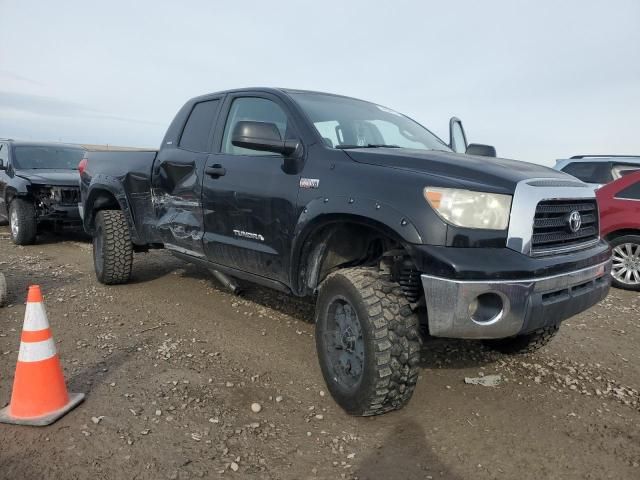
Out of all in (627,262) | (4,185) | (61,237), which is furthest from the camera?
(61,237)

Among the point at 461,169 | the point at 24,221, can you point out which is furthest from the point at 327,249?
the point at 24,221

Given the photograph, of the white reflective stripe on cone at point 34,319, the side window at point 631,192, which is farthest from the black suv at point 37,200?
the side window at point 631,192

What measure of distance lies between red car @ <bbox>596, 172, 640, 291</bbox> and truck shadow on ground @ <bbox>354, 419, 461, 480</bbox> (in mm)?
4793

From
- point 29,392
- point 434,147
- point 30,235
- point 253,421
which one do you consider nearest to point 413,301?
point 253,421

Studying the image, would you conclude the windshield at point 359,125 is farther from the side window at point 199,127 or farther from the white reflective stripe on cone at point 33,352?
the white reflective stripe on cone at point 33,352

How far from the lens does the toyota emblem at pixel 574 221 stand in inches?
108

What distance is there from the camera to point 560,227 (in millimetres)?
2736

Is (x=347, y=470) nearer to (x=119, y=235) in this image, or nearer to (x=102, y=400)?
(x=102, y=400)

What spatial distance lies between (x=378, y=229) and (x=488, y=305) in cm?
67

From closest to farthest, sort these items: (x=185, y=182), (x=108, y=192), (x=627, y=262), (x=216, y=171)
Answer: (x=216, y=171) < (x=185, y=182) < (x=108, y=192) < (x=627, y=262)

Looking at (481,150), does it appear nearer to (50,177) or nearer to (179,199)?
(179,199)

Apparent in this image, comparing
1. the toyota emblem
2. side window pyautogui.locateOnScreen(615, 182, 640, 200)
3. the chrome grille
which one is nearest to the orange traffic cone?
the chrome grille

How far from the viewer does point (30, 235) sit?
7.64 m

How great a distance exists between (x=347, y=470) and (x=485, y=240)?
1.29 metres
